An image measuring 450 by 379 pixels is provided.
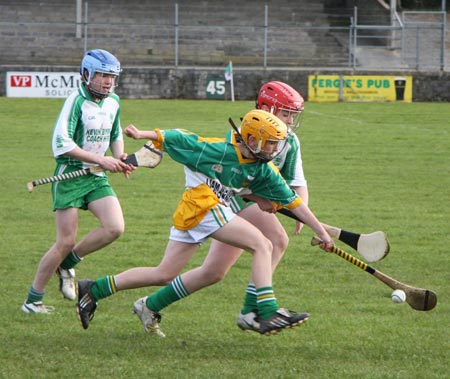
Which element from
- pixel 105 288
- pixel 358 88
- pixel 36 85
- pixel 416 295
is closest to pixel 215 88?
pixel 358 88

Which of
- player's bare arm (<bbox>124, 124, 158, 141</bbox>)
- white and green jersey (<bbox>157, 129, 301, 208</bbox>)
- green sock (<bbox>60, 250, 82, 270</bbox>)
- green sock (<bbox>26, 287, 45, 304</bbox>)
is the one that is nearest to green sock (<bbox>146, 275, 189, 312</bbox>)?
white and green jersey (<bbox>157, 129, 301, 208</bbox>)

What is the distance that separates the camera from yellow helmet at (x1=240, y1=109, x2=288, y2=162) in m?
5.90

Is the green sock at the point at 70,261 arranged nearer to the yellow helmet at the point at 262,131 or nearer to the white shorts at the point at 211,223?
the white shorts at the point at 211,223

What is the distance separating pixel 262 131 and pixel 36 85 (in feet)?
76.8

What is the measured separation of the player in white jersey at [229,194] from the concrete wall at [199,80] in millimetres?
23068

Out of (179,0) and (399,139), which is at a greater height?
(179,0)

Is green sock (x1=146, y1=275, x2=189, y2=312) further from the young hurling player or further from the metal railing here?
the metal railing

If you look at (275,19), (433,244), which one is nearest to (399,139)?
(433,244)

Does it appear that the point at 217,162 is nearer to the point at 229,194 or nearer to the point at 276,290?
the point at 229,194

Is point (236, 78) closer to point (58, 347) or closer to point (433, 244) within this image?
point (433, 244)

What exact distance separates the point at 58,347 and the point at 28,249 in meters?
3.55

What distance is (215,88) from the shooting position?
2953 centimetres

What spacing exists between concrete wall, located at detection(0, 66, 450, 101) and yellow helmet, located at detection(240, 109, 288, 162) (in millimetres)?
23308

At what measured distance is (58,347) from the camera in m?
6.11
